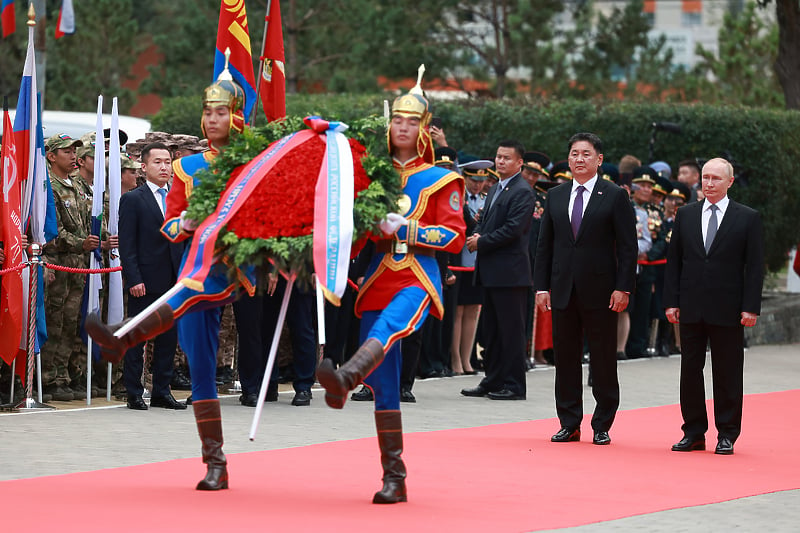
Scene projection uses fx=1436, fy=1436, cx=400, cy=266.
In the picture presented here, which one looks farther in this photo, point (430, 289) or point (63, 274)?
point (63, 274)

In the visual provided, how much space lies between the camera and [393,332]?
7.26 m

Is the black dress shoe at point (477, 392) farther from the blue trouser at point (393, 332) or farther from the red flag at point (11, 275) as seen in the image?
the blue trouser at point (393, 332)

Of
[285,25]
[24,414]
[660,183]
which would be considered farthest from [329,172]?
[285,25]

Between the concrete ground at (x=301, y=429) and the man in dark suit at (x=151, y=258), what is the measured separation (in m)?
0.31

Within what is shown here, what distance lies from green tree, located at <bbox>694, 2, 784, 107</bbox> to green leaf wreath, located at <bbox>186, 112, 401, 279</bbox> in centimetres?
2635

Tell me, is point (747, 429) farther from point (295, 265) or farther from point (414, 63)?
point (414, 63)

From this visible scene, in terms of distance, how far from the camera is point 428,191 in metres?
7.67

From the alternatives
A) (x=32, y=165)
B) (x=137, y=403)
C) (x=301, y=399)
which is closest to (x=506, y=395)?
(x=301, y=399)

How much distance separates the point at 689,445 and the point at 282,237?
393 centimetres

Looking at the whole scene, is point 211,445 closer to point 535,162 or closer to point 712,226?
point 712,226

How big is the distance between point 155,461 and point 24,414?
2485 mm

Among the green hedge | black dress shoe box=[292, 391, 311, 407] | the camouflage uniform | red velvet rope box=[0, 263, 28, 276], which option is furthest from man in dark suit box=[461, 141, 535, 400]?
the green hedge

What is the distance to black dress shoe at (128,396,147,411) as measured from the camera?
11117 millimetres

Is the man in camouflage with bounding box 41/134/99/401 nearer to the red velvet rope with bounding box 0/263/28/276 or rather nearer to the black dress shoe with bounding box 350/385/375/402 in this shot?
the red velvet rope with bounding box 0/263/28/276
